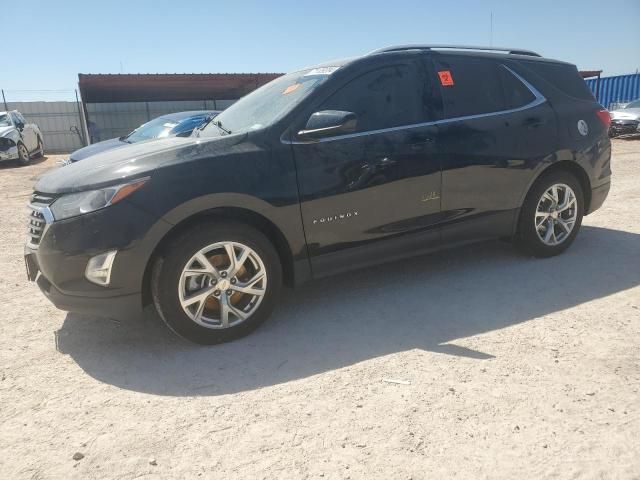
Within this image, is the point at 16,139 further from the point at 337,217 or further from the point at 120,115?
the point at 337,217

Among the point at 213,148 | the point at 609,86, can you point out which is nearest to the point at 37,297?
the point at 213,148

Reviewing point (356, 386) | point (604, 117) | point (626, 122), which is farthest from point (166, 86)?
point (356, 386)

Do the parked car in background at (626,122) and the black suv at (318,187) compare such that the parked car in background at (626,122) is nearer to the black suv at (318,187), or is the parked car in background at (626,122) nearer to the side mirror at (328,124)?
the black suv at (318,187)

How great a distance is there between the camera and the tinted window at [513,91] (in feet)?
13.8

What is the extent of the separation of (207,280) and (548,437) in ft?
6.69

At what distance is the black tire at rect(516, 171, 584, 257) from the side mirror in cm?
192

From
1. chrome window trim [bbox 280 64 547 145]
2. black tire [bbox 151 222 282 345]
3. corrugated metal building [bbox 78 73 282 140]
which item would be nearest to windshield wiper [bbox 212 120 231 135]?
chrome window trim [bbox 280 64 547 145]

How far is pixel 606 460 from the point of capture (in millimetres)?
2051

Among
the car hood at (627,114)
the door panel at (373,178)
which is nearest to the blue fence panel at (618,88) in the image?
the car hood at (627,114)

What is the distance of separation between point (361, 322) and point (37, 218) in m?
2.17

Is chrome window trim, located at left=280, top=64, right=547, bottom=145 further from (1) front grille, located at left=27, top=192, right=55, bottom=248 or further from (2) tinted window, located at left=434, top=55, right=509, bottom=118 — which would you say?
(1) front grille, located at left=27, top=192, right=55, bottom=248

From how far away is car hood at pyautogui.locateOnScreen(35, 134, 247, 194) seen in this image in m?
2.98

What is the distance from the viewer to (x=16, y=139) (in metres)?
15.3

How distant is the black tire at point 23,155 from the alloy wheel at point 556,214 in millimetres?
15739
